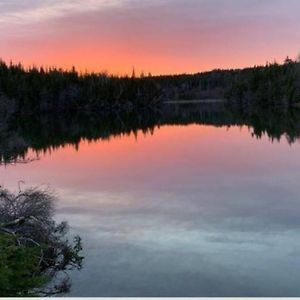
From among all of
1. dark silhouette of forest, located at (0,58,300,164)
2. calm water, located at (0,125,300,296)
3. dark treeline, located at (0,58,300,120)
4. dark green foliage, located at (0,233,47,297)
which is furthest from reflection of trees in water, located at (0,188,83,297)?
dark treeline, located at (0,58,300,120)

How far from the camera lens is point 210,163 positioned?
845 inches

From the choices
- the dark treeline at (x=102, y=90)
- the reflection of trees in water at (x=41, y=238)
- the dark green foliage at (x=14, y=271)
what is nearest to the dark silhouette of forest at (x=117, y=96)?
the dark treeline at (x=102, y=90)

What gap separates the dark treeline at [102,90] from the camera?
74.0m

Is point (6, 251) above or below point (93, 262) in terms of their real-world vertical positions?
above

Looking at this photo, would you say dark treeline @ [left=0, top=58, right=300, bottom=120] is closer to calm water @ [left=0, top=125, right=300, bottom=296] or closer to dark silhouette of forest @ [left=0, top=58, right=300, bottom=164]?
dark silhouette of forest @ [left=0, top=58, right=300, bottom=164]

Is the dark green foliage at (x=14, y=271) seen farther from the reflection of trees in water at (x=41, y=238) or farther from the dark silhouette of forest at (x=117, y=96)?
the dark silhouette of forest at (x=117, y=96)

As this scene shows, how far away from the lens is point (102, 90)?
86812mm

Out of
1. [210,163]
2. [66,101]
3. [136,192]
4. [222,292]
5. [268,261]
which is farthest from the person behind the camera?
[66,101]

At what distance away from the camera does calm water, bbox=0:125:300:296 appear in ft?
26.2

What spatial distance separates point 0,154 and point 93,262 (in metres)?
15.4

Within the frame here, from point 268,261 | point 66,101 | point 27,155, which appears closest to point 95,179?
point 27,155

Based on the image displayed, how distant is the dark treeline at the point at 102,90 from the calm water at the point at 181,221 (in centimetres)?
4156

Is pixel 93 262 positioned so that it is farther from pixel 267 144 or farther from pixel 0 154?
pixel 267 144

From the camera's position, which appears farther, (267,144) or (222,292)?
(267,144)
